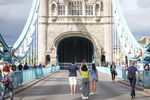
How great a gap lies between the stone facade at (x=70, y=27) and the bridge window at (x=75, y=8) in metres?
0.20

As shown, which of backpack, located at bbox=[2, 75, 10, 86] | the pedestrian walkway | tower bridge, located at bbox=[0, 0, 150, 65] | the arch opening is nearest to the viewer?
backpack, located at bbox=[2, 75, 10, 86]

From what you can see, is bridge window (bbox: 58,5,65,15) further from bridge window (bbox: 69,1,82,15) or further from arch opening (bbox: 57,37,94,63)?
arch opening (bbox: 57,37,94,63)

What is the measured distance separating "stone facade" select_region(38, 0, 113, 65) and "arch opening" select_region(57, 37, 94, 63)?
30.6 ft

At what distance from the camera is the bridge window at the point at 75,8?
170 ft

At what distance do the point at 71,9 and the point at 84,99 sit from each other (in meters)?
41.7

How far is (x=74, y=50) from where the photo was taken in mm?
63875

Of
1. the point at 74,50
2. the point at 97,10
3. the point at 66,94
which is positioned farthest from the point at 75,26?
the point at 66,94

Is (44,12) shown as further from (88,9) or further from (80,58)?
(80,58)

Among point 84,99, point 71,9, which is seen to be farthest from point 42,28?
point 84,99

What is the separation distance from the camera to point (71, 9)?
2039 inches

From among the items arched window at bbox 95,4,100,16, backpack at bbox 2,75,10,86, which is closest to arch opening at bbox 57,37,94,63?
arched window at bbox 95,4,100,16

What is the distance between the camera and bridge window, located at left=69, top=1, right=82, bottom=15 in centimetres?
5175

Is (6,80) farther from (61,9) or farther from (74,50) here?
(74,50)

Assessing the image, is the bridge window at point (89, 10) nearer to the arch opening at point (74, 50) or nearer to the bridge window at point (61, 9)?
the bridge window at point (61, 9)
